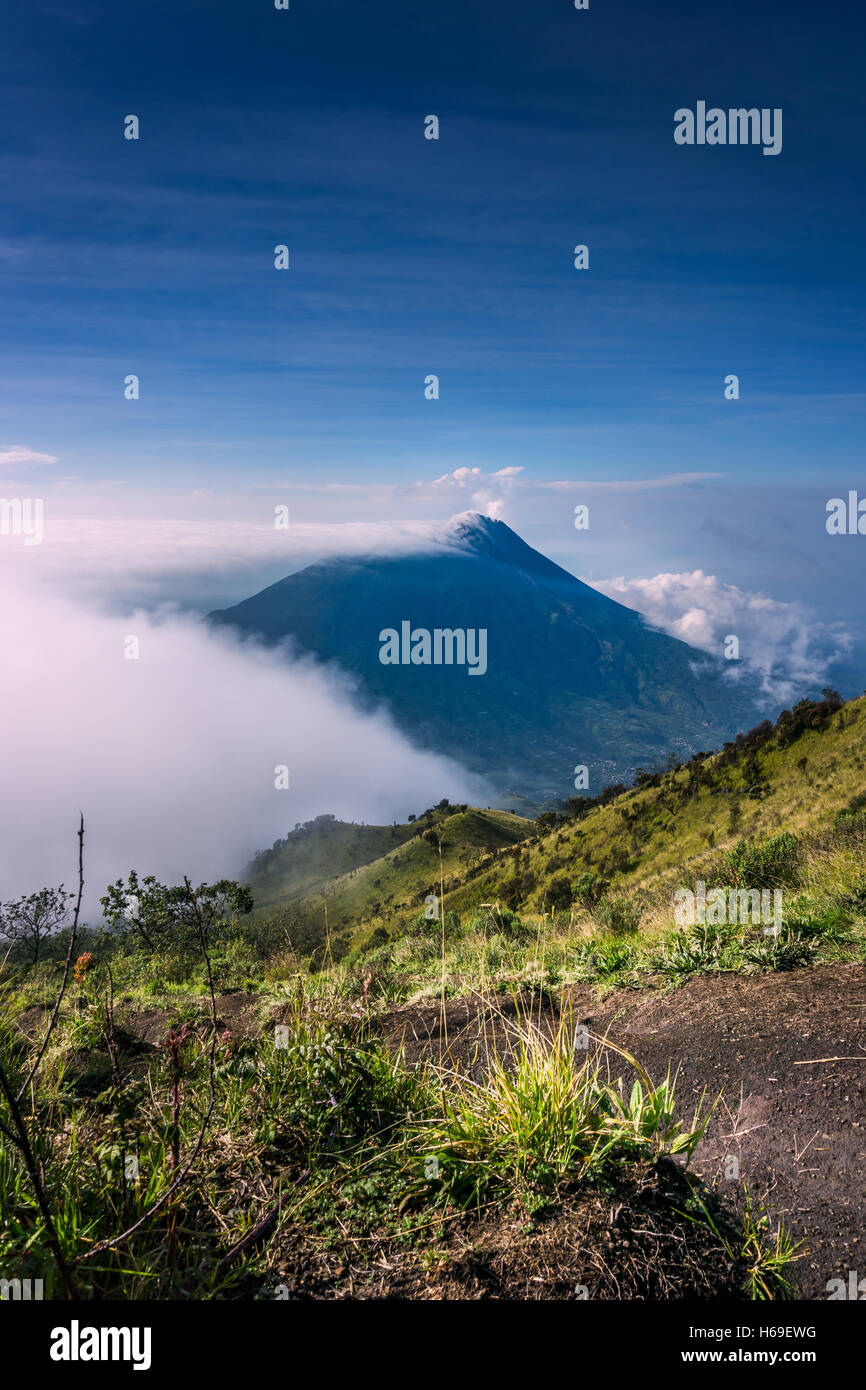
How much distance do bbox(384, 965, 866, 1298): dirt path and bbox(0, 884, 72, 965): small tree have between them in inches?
1102

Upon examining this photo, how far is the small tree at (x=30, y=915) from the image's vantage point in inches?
1164

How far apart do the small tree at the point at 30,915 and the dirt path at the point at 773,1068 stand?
28.0 meters

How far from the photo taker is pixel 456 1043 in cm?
572

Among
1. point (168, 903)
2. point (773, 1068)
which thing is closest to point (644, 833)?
point (168, 903)

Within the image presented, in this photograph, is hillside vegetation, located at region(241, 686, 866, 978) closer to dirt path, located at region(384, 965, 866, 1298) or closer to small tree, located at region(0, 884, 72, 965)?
dirt path, located at region(384, 965, 866, 1298)

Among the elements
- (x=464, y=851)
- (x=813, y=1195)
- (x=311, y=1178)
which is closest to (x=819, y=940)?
(x=813, y=1195)

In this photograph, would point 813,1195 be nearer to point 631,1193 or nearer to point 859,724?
point 631,1193

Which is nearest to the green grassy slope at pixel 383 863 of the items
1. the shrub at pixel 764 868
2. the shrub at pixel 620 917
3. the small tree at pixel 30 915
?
the small tree at pixel 30 915

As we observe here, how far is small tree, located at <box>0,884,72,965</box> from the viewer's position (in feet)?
97.0

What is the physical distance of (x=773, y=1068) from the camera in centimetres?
470

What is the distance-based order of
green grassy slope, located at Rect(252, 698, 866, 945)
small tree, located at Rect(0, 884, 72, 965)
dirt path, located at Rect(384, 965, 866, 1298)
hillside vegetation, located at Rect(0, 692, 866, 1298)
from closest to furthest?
1. hillside vegetation, located at Rect(0, 692, 866, 1298)
2. dirt path, located at Rect(384, 965, 866, 1298)
3. green grassy slope, located at Rect(252, 698, 866, 945)
4. small tree, located at Rect(0, 884, 72, 965)

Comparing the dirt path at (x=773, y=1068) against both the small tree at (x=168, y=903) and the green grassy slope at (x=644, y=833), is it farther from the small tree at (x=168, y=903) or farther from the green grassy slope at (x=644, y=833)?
the small tree at (x=168, y=903)

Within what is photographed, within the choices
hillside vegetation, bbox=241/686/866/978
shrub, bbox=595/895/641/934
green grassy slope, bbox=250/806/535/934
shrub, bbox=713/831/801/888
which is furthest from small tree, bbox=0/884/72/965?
shrub, bbox=713/831/801/888

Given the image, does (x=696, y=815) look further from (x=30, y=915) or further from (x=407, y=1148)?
(x=407, y=1148)
